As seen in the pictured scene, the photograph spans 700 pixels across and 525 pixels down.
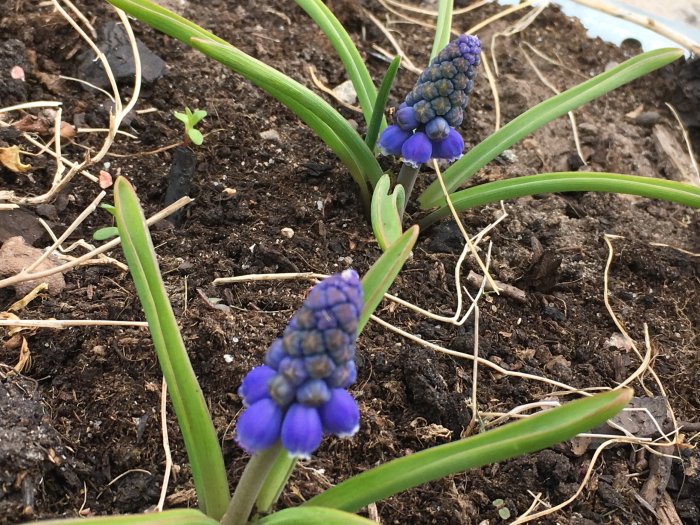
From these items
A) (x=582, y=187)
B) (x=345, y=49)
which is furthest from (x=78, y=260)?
(x=582, y=187)

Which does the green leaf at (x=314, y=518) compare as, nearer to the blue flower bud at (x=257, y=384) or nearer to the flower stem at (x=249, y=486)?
the flower stem at (x=249, y=486)

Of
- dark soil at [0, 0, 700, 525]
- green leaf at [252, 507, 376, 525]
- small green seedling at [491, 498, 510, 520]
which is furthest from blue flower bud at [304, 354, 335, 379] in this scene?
small green seedling at [491, 498, 510, 520]

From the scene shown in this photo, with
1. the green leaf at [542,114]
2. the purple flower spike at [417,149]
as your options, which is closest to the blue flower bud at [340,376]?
the purple flower spike at [417,149]

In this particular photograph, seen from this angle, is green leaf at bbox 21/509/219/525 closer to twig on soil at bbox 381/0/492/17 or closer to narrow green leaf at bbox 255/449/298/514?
narrow green leaf at bbox 255/449/298/514

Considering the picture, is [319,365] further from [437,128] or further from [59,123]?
[59,123]

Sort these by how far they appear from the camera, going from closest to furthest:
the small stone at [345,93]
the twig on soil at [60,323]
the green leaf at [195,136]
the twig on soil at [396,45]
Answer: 1. the twig on soil at [60,323]
2. the green leaf at [195,136]
3. the small stone at [345,93]
4. the twig on soil at [396,45]
